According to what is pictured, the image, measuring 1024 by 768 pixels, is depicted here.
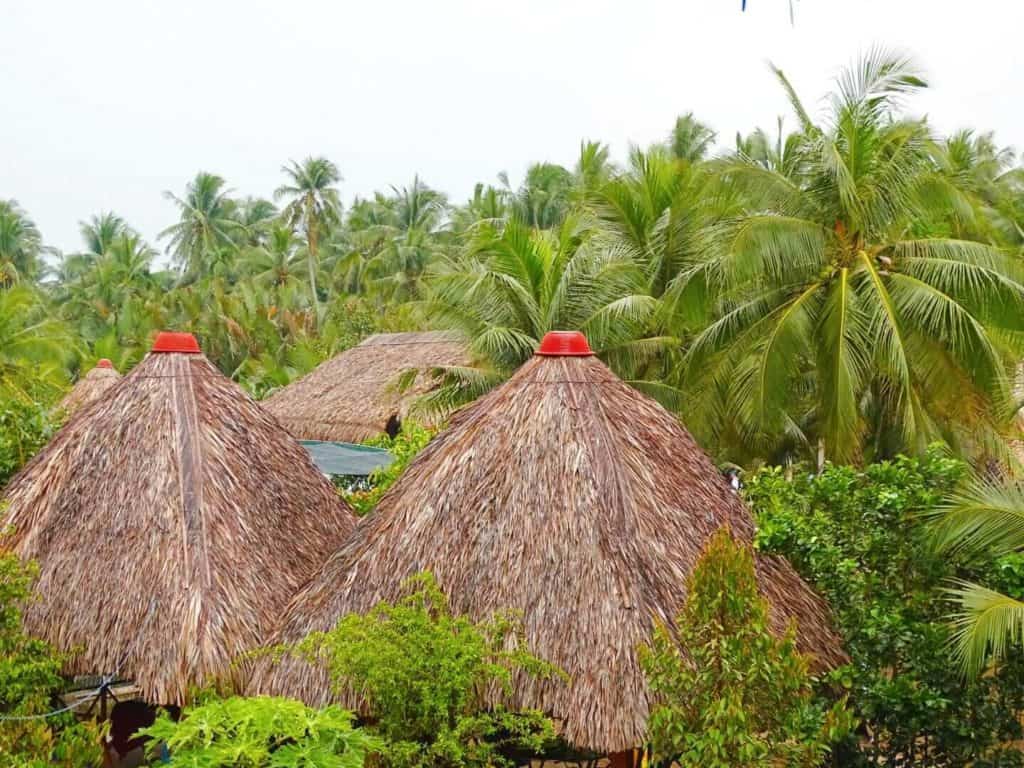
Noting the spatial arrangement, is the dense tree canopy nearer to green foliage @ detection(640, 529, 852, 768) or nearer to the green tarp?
the green tarp

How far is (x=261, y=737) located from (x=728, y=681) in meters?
2.49

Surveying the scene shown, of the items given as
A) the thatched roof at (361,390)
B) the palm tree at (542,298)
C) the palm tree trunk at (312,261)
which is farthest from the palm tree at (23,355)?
the palm tree trunk at (312,261)

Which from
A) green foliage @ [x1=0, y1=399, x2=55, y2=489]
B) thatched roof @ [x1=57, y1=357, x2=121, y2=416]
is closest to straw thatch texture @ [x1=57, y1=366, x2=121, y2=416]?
thatched roof @ [x1=57, y1=357, x2=121, y2=416]

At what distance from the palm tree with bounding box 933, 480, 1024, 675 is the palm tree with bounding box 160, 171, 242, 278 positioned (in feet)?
113

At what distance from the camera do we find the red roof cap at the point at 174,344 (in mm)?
8234

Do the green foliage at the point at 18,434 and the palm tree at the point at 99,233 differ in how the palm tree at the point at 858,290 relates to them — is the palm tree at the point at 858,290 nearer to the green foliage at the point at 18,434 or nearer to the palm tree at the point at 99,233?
the green foliage at the point at 18,434

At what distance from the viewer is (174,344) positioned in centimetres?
827

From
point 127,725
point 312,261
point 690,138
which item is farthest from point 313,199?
point 127,725

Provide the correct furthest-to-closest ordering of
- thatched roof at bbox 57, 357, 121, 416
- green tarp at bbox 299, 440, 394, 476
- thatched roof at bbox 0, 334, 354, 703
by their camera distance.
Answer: thatched roof at bbox 57, 357, 121, 416 → green tarp at bbox 299, 440, 394, 476 → thatched roof at bbox 0, 334, 354, 703

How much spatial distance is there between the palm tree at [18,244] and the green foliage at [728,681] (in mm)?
32842

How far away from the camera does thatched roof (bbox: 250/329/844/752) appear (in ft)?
19.3

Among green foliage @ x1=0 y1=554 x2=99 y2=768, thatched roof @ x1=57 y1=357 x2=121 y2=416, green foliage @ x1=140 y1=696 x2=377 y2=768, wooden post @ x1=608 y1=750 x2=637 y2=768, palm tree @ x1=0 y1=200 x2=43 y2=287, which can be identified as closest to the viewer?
green foliage @ x1=140 y1=696 x2=377 y2=768

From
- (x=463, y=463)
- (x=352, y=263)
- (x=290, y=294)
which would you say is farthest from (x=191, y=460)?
(x=352, y=263)

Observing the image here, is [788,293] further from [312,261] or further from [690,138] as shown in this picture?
[312,261]
